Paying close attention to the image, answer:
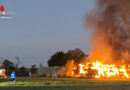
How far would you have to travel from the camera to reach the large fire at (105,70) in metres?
61.6

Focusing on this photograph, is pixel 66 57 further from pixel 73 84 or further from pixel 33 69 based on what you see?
pixel 73 84

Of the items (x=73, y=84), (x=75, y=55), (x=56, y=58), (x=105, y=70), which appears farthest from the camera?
(x=56, y=58)

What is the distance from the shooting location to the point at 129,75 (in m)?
62.9

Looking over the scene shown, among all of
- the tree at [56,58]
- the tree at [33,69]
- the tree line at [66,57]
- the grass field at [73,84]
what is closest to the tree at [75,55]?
the tree line at [66,57]

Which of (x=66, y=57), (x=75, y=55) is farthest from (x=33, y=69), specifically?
(x=75, y=55)

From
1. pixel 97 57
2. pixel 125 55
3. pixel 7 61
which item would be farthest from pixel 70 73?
pixel 7 61

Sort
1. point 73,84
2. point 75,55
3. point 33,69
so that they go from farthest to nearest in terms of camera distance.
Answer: point 33,69 → point 75,55 → point 73,84

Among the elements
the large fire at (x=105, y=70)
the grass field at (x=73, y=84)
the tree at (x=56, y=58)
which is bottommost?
the grass field at (x=73, y=84)

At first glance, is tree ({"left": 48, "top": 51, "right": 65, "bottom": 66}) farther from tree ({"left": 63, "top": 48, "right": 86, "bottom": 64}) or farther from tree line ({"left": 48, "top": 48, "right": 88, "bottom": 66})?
tree ({"left": 63, "top": 48, "right": 86, "bottom": 64})

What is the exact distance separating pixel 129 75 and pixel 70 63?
63.2 ft

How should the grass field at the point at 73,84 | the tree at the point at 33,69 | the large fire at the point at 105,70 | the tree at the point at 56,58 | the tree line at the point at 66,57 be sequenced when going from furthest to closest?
the tree at the point at 33,69 → the tree at the point at 56,58 → the tree line at the point at 66,57 → the large fire at the point at 105,70 → the grass field at the point at 73,84

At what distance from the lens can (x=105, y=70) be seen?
6266 centimetres

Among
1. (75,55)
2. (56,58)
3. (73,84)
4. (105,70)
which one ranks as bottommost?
(73,84)

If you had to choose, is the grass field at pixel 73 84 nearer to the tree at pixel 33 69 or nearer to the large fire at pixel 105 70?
the large fire at pixel 105 70
